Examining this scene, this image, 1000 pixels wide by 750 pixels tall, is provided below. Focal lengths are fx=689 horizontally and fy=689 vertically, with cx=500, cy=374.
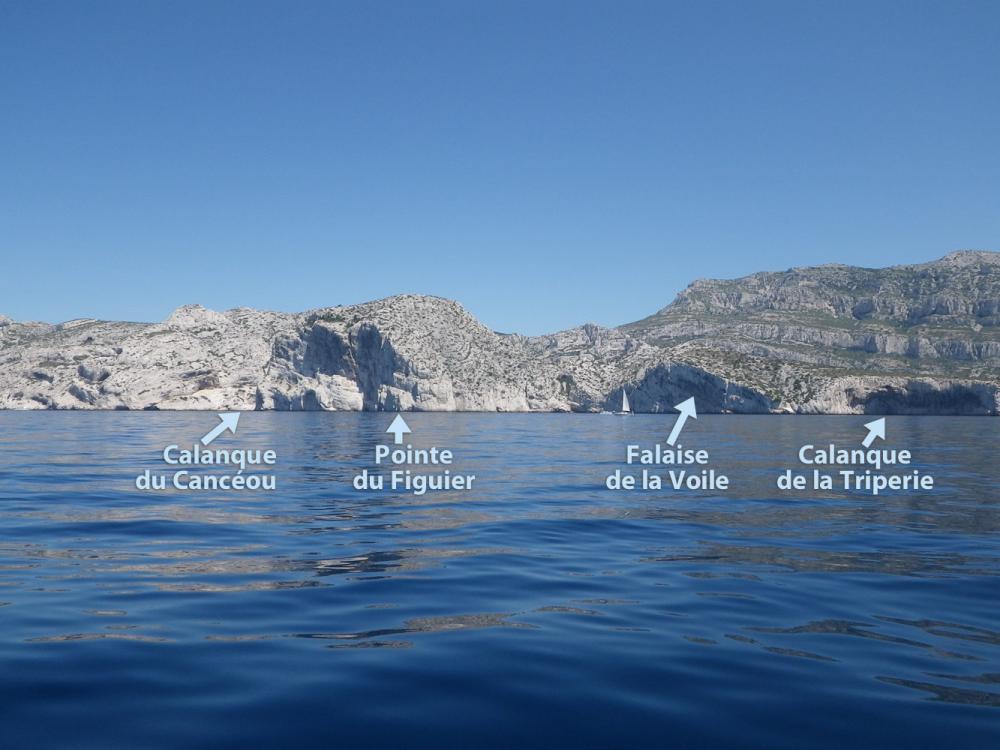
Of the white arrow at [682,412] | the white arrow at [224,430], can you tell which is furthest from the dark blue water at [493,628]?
the white arrow at [224,430]

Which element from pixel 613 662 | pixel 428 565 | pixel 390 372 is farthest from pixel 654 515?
pixel 390 372

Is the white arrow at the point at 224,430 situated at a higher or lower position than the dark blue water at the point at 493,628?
higher

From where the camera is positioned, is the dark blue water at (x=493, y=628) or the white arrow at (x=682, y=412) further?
the white arrow at (x=682, y=412)

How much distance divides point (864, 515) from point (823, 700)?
44.2 ft

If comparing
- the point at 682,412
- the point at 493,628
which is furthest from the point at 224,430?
the point at 493,628

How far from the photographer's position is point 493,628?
833 cm

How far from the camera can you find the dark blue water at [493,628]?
5641mm

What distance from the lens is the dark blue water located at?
18.5ft

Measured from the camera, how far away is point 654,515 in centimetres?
1770

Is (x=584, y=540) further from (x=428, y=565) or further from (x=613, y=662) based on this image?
(x=613, y=662)

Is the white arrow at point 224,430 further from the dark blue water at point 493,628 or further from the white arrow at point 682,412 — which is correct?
the dark blue water at point 493,628

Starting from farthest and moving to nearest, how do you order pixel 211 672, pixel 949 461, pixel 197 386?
pixel 197 386 → pixel 949 461 → pixel 211 672

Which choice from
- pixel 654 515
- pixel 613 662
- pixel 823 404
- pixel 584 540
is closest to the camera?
pixel 613 662

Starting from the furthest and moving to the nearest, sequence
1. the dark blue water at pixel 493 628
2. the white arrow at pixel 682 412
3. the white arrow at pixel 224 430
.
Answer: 1. the white arrow at pixel 224 430
2. the white arrow at pixel 682 412
3. the dark blue water at pixel 493 628
